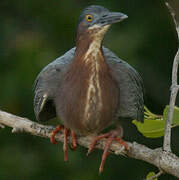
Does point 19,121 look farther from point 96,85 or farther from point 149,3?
point 149,3

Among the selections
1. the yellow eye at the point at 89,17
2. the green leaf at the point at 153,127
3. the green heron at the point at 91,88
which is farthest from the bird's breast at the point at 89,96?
the green leaf at the point at 153,127

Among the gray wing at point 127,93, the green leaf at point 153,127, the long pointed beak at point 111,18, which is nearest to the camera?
the green leaf at point 153,127

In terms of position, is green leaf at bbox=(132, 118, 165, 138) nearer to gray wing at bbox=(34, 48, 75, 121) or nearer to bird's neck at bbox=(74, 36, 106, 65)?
bird's neck at bbox=(74, 36, 106, 65)

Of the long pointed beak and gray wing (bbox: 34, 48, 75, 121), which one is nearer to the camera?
the long pointed beak

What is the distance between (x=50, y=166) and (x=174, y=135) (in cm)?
160

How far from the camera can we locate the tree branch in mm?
3457

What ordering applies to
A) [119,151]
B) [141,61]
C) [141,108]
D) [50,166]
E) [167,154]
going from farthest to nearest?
[141,61] < [50,166] < [141,108] < [119,151] < [167,154]

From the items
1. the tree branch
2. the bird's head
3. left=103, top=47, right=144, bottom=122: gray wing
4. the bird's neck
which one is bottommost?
the tree branch

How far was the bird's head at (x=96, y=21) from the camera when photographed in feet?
12.3

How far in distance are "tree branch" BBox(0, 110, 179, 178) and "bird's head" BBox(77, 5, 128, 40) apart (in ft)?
2.78

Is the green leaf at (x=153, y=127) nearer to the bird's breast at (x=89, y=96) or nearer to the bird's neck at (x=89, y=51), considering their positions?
the bird's breast at (x=89, y=96)

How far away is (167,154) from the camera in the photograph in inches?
136

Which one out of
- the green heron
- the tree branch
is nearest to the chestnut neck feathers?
the green heron

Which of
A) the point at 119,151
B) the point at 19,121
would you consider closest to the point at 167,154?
the point at 119,151
